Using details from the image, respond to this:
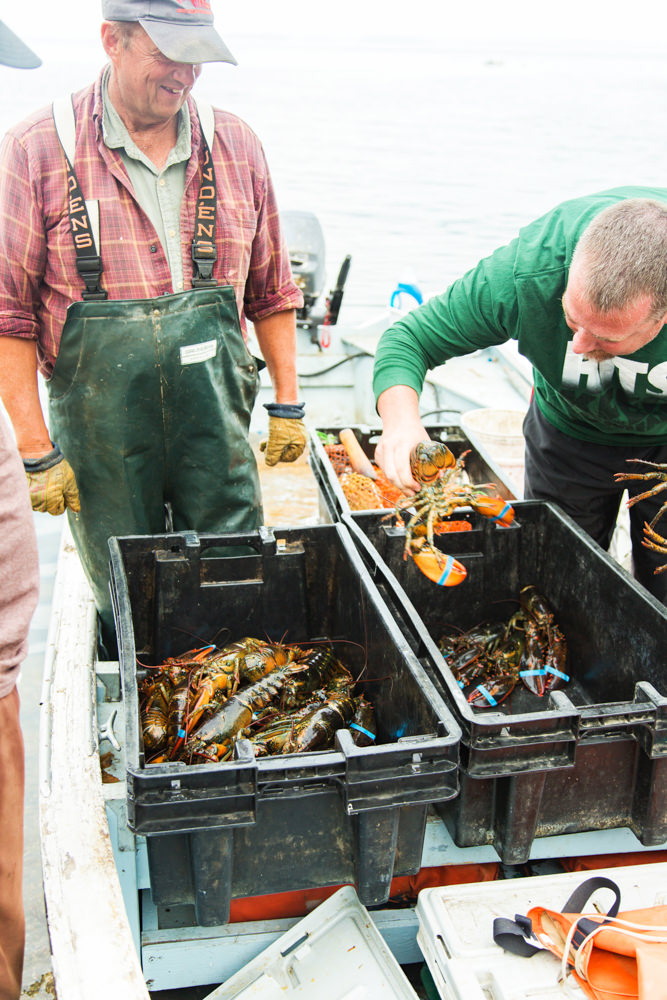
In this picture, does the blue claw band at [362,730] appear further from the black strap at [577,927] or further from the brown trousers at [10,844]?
the brown trousers at [10,844]

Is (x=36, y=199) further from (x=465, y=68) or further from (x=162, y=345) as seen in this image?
(x=465, y=68)

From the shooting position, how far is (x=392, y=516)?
265 cm

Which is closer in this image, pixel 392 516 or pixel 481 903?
pixel 481 903

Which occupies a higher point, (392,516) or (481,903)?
(392,516)

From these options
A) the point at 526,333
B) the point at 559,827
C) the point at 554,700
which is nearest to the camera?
the point at 554,700

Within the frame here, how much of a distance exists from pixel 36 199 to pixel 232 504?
Result: 1.15m

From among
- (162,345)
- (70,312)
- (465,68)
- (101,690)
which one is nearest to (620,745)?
(101,690)

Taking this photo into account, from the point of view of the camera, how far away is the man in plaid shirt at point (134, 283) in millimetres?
2443

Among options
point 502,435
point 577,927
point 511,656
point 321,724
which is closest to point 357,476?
point 502,435

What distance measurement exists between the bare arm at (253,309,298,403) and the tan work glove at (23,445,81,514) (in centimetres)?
89

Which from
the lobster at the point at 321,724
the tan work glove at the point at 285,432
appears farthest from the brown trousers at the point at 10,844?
the tan work glove at the point at 285,432

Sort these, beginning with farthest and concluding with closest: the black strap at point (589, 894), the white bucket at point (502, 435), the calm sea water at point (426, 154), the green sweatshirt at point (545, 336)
A: the calm sea water at point (426, 154) < the white bucket at point (502, 435) < the green sweatshirt at point (545, 336) < the black strap at point (589, 894)

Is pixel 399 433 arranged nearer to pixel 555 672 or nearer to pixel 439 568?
pixel 439 568

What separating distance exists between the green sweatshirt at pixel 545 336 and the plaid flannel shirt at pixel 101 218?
2.17 feet
